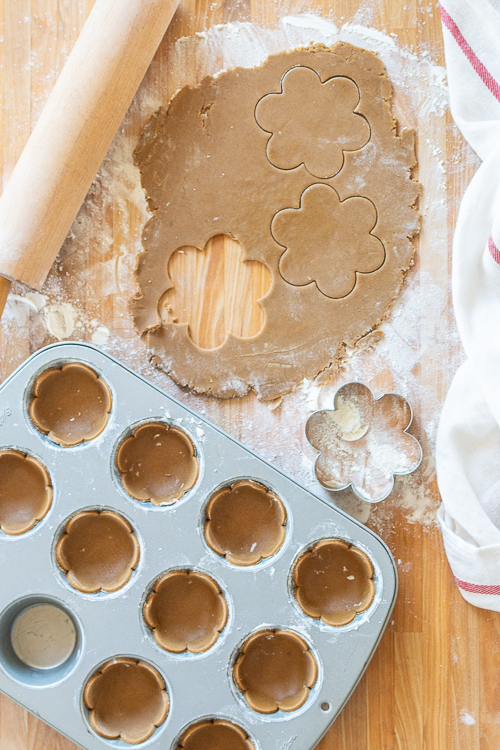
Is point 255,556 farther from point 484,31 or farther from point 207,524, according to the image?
point 484,31

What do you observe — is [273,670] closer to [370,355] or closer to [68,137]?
[370,355]

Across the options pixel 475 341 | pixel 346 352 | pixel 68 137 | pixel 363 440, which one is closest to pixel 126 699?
pixel 363 440

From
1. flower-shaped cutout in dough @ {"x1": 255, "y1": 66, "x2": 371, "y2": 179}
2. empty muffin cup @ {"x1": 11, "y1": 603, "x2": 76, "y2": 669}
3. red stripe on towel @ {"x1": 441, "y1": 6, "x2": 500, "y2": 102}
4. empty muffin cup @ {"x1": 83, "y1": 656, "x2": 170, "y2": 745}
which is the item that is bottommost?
empty muffin cup @ {"x1": 83, "y1": 656, "x2": 170, "y2": 745}

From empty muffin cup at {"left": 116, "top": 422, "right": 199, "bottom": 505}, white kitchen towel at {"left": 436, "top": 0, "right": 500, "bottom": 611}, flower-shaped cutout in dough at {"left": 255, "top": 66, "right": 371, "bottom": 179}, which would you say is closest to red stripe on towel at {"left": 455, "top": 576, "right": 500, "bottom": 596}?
white kitchen towel at {"left": 436, "top": 0, "right": 500, "bottom": 611}

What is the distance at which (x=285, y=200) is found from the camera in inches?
53.2

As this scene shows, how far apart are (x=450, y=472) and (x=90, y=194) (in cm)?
103

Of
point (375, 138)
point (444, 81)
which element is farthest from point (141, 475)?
point (444, 81)

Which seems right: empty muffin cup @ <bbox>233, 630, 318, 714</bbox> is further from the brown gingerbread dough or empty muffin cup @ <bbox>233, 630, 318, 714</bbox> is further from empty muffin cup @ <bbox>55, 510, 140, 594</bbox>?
the brown gingerbread dough

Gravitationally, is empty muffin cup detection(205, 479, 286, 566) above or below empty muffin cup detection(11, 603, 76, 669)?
above

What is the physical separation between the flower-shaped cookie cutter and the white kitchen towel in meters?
0.09

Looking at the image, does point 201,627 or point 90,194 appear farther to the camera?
point 90,194

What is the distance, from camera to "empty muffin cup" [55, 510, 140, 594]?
4.01ft

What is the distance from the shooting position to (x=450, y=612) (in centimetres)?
135

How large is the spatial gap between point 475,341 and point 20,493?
3.37ft
